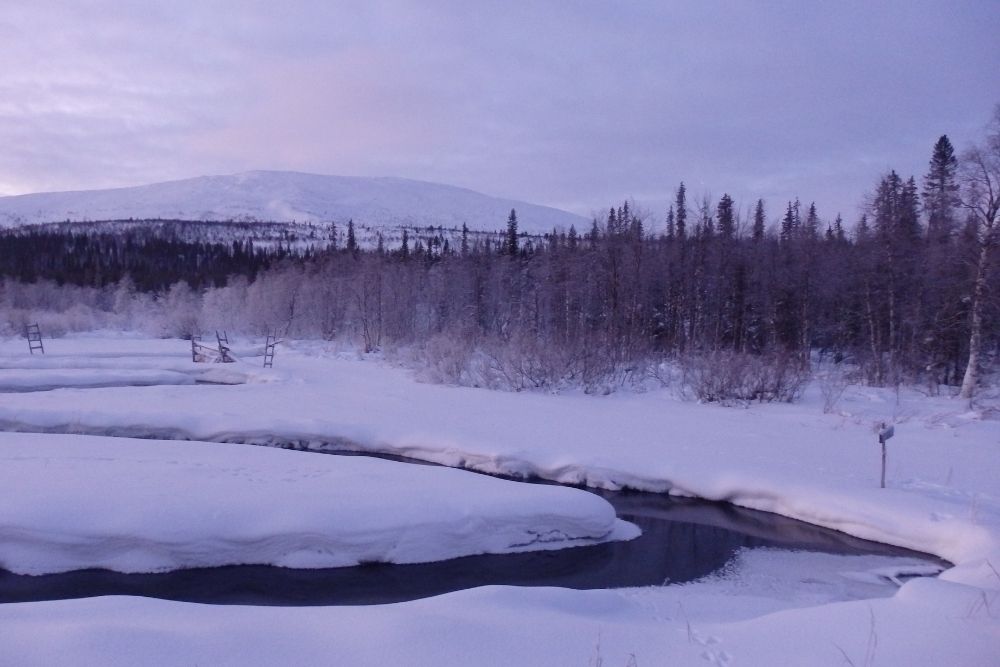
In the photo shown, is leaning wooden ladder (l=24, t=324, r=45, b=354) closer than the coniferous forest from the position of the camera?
No

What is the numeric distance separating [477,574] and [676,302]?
28432 mm

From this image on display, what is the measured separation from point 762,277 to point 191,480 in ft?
106

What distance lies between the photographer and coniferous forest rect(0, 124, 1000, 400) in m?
20.9

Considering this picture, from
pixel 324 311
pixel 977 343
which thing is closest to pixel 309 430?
pixel 977 343

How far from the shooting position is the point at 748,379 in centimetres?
1820

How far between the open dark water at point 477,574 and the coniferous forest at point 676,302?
899cm

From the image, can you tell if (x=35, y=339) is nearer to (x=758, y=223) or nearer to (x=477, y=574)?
(x=477, y=574)

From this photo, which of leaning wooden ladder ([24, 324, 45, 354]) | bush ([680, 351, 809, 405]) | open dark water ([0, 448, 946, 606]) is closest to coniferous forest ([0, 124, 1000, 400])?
bush ([680, 351, 809, 405])

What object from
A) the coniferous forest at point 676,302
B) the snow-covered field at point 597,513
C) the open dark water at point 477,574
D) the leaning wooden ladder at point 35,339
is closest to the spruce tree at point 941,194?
the coniferous forest at point 676,302

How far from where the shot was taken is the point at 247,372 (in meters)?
26.1

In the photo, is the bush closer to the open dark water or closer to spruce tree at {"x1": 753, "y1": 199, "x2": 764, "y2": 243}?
the open dark water

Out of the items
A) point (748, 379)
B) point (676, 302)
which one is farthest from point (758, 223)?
point (748, 379)

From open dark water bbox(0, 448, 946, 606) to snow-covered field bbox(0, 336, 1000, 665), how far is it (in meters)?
0.60

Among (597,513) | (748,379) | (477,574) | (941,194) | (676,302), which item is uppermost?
(941,194)
